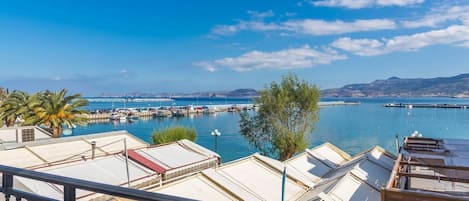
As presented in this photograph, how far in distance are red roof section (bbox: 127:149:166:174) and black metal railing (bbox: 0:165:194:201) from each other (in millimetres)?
11642

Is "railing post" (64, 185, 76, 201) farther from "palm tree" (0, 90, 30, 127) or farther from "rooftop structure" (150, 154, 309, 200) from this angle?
"palm tree" (0, 90, 30, 127)

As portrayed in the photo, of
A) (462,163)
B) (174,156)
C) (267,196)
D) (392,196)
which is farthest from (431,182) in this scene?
(174,156)

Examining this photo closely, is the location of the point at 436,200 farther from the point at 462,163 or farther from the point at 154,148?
the point at 154,148

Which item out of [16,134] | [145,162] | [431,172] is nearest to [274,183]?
[145,162]

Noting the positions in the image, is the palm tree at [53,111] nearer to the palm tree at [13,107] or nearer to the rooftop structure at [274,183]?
the palm tree at [13,107]

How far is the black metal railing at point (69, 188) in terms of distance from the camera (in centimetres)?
177

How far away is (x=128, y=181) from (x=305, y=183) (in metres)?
6.97

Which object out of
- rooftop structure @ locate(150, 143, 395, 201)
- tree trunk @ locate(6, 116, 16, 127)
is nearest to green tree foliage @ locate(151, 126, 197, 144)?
rooftop structure @ locate(150, 143, 395, 201)

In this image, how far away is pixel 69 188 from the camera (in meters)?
2.09

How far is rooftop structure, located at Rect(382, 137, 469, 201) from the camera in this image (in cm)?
481

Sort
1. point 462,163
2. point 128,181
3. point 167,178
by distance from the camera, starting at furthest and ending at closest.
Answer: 1. point 167,178
2. point 128,181
3. point 462,163

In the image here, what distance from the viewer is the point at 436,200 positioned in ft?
14.8

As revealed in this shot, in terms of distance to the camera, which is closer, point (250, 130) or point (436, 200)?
point (436, 200)

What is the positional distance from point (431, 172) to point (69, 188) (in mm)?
7596
